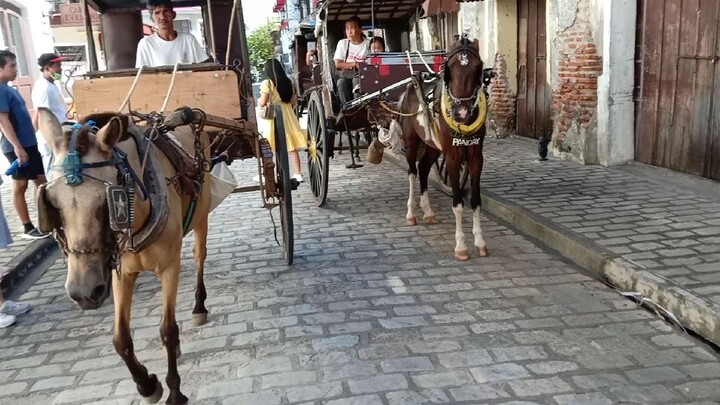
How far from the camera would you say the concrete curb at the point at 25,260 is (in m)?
5.56

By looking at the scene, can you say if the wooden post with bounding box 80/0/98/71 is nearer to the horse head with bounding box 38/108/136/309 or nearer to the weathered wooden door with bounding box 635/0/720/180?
the horse head with bounding box 38/108/136/309

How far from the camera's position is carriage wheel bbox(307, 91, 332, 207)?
7359mm

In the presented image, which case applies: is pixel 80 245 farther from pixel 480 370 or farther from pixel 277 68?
pixel 277 68

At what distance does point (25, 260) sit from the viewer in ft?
20.0

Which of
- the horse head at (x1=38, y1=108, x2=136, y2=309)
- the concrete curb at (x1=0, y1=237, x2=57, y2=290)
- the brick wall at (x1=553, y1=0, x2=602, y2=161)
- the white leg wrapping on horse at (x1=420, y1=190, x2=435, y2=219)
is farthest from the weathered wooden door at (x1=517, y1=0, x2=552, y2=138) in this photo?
the horse head at (x1=38, y1=108, x2=136, y2=309)

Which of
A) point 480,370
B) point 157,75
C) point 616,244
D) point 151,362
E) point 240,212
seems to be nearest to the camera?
point 480,370

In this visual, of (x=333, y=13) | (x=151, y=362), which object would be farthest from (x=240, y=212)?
(x=151, y=362)

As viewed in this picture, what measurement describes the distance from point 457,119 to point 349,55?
10.7 ft

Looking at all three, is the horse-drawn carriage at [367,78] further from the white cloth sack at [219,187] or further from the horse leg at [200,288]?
the horse leg at [200,288]

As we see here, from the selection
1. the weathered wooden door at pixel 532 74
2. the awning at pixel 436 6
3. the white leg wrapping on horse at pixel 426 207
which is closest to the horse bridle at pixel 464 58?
the white leg wrapping on horse at pixel 426 207

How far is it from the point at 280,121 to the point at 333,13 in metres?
3.02

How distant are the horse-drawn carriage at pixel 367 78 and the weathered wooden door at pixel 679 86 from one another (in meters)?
2.75

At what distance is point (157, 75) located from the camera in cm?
471

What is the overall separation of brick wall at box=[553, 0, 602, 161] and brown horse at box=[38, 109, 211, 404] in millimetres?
6829
